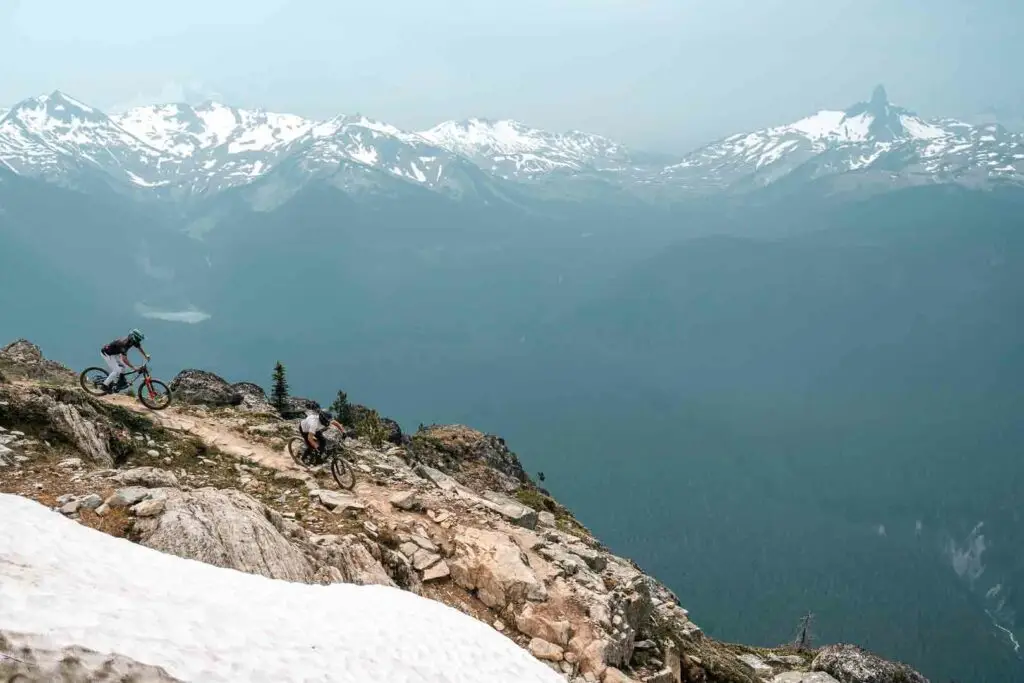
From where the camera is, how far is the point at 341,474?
73.4 ft

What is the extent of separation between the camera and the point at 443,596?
17.0 m

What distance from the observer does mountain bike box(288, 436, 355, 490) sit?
2216 cm

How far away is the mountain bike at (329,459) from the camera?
2216 cm

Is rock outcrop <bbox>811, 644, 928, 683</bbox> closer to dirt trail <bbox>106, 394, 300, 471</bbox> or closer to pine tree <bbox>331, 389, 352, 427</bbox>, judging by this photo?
dirt trail <bbox>106, 394, 300, 471</bbox>

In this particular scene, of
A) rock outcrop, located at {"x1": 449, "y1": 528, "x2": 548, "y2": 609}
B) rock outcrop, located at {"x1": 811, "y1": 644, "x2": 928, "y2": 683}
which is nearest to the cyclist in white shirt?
rock outcrop, located at {"x1": 449, "y1": 528, "x2": 548, "y2": 609}

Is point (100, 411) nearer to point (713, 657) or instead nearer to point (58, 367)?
point (58, 367)

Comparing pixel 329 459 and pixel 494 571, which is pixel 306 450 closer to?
pixel 329 459

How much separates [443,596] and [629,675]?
5889 mm

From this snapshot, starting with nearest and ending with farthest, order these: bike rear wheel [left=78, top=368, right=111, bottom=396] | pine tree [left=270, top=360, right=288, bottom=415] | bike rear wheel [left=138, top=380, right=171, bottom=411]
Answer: bike rear wheel [left=78, top=368, right=111, bottom=396] → bike rear wheel [left=138, top=380, right=171, bottom=411] → pine tree [left=270, top=360, right=288, bottom=415]

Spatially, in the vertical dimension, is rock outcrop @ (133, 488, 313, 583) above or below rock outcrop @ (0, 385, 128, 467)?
below

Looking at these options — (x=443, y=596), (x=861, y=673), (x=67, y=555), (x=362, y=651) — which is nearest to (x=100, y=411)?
(x=67, y=555)

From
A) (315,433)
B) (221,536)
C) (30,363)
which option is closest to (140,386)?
(315,433)

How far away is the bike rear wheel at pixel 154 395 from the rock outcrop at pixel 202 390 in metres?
4.21

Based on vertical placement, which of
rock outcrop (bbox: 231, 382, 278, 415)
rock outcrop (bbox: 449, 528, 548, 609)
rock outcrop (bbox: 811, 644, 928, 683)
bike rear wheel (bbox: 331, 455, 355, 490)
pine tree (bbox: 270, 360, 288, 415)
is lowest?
rock outcrop (bbox: 811, 644, 928, 683)
